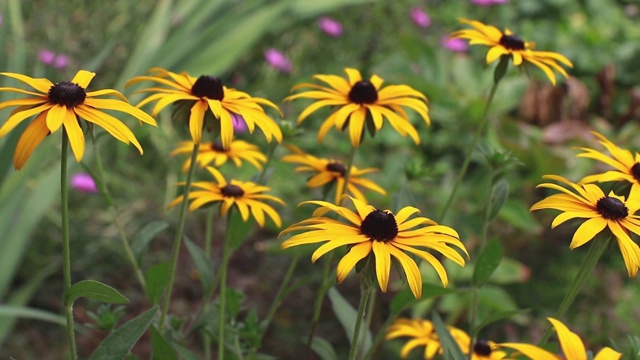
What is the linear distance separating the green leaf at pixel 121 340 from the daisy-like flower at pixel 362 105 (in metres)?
0.25

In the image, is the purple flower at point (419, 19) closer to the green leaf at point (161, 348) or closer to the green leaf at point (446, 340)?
the green leaf at point (446, 340)

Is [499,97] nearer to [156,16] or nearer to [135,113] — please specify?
[156,16]

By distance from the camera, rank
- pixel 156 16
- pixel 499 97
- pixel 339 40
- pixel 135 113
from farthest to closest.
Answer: pixel 339 40 < pixel 499 97 < pixel 156 16 < pixel 135 113

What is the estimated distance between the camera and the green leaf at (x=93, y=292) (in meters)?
0.58

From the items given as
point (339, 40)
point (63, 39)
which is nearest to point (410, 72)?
point (339, 40)

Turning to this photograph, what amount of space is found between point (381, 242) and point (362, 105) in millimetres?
228

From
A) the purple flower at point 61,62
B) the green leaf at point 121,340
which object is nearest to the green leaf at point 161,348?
the green leaf at point 121,340

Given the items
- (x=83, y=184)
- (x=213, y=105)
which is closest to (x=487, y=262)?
(x=213, y=105)

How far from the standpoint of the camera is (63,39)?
6.74 feet

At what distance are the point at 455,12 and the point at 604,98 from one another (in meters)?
0.96

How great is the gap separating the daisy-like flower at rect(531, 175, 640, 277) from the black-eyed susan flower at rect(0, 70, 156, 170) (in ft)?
1.04

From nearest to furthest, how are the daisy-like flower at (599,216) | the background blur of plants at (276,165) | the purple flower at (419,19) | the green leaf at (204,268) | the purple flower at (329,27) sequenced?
the daisy-like flower at (599,216)
the green leaf at (204,268)
the background blur of plants at (276,165)
the purple flower at (329,27)
the purple flower at (419,19)

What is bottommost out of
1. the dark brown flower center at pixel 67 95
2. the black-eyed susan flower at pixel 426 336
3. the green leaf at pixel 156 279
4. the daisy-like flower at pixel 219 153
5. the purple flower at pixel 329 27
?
the black-eyed susan flower at pixel 426 336

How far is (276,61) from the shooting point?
7.55 feet
